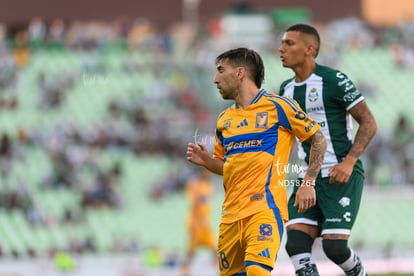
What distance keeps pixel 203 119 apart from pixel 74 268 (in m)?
7.10

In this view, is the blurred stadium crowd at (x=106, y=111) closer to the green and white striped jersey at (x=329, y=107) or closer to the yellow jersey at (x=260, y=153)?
the green and white striped jersey at (x=329, y=107)

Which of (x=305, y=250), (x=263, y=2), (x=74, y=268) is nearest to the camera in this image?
(x=305, y=250)

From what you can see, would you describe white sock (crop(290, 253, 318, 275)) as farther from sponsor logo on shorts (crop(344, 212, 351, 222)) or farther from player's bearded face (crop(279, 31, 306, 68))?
player's bearded face (crop(279, 31, 306, 68))

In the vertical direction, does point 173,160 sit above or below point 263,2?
below

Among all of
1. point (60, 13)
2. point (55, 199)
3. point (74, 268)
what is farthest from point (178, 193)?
point (60, 13)

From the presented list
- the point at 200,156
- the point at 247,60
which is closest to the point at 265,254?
the point at 200,156

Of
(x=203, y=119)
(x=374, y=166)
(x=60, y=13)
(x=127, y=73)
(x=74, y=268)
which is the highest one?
(x=60, y=13)

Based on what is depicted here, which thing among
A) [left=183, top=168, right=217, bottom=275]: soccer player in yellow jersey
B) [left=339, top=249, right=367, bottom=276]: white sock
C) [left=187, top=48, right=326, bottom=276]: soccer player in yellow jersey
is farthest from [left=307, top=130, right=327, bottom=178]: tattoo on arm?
[left=183, top=168, right=217, bottom=275]: soccer player in yellow jersey

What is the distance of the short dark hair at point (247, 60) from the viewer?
597cm

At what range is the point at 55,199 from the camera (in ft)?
64.3

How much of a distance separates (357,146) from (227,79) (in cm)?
132

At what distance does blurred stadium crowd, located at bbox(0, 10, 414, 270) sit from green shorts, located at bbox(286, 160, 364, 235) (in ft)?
39.6

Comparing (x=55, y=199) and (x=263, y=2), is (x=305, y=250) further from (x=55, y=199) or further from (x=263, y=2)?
(x=263, y=2)

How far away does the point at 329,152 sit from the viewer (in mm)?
6684
